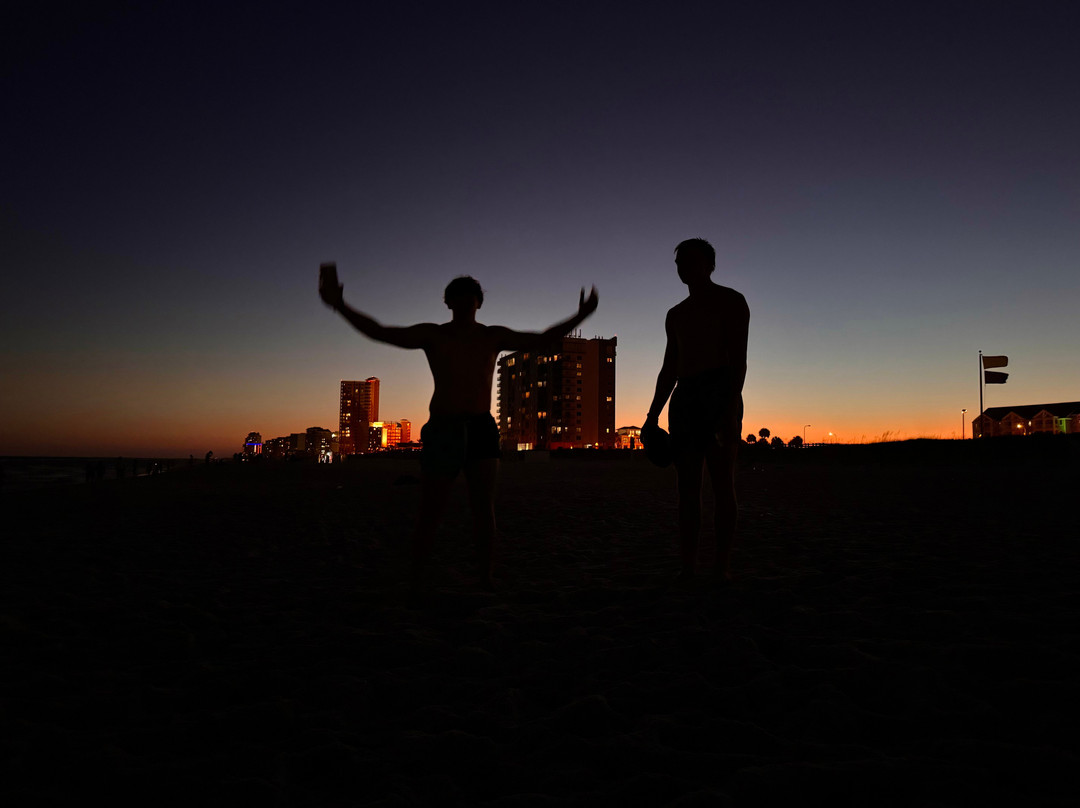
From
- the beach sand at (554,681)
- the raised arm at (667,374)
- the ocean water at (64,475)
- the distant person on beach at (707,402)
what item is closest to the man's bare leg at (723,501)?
the distant person on beach at (707,402)

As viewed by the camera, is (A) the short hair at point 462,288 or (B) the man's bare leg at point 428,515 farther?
(A) the short hair at point 462,288

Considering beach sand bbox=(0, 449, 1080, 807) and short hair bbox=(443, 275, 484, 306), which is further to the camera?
short hair bbox=(443, 275, 484, 306)

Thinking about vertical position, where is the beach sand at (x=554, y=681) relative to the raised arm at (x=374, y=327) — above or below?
below

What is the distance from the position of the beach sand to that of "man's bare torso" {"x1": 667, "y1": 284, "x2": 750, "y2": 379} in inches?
55.5

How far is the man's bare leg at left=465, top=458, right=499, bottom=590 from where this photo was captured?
3.57 meters

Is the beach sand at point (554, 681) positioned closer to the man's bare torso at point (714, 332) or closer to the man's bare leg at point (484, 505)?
the man's bare leg at point (484, 505)

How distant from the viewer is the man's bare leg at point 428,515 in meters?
3.52

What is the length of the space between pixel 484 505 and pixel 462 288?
1394 mm

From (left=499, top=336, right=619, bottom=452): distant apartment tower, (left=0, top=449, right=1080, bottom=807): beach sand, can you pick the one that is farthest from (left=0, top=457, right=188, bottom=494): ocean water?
(left=499, top=336, right=619, bottom=452): distant apartment tower

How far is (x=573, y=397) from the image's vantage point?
12038cm

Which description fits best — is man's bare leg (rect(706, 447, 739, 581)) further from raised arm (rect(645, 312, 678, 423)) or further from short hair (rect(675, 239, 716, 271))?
short hair (rect(675, 239, 716, 271))

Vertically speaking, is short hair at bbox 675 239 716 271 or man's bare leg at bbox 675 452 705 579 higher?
short hair at bbox 675 239 716 271

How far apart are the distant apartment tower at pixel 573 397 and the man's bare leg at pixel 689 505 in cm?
11253

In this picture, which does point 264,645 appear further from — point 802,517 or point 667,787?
point 802,517
